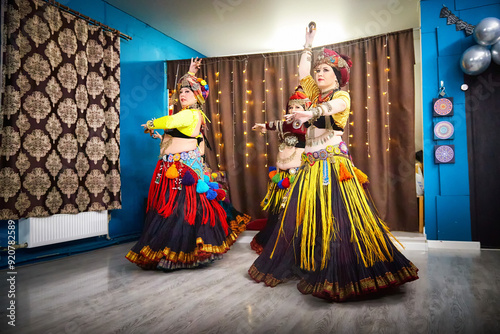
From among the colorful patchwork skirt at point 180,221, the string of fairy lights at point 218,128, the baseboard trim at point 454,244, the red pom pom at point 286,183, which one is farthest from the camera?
the string of fairy lights at point 218,128

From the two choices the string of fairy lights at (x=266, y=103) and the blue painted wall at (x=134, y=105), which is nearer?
the blue painted wall at (x=134, y=105)

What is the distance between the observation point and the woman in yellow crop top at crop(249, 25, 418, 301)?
1933mm

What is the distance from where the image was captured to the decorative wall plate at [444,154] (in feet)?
12.0

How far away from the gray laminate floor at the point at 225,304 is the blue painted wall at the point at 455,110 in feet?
2.87

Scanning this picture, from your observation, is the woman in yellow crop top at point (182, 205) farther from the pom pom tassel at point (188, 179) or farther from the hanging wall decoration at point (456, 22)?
the hanging wall decoration at point (456, 22)

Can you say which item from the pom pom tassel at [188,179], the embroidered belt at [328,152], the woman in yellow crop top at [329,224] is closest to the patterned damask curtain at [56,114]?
the pom pom tassel at [188,179]

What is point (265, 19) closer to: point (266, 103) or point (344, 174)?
point (266, 103)

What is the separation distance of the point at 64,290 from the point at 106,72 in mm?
2513

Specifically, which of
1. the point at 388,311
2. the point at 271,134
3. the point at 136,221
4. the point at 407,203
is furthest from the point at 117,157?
the point at 407,203

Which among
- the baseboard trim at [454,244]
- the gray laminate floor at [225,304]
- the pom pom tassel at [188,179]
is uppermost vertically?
the pom pom tassel at [188,179]

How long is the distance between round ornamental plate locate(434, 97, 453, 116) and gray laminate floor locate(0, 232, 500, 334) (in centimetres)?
165

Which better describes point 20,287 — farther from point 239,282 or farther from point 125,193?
point 125,193

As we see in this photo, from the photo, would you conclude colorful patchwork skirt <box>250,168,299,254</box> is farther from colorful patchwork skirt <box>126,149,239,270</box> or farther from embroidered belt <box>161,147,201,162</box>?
embroidered belt <box>161,147,201,162</box>

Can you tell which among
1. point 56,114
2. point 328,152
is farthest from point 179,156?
point 56,114
